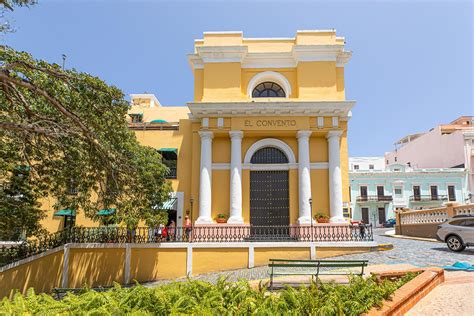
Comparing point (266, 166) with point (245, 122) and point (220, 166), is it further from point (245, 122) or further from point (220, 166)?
point (245, 122)

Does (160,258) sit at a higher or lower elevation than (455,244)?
lower

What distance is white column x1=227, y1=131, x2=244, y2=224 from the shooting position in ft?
50.9

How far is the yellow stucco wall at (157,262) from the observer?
40.3 feet

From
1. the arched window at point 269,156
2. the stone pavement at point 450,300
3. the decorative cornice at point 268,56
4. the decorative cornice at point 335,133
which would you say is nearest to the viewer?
the stone pavement at point 450,300

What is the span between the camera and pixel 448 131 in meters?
43.5

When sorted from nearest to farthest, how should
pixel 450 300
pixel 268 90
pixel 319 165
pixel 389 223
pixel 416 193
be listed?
pixel 450 300 → pixel 319 165 → pixel 268 90 → pixel 389 223 → pixel 416 193

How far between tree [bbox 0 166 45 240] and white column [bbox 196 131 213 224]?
6.89m

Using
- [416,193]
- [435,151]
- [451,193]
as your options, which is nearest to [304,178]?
[416,193]

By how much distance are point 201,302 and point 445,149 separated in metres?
48.2

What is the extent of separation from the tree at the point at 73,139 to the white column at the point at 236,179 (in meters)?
3.92

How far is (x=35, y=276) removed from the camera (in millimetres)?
11430

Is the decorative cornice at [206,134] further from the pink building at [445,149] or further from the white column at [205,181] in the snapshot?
the pink building at [445,149]

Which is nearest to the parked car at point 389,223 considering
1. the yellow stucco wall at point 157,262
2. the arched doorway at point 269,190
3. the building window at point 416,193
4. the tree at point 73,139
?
the building window at point 416,193

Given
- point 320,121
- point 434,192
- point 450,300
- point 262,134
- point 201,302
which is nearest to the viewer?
point 201,302
